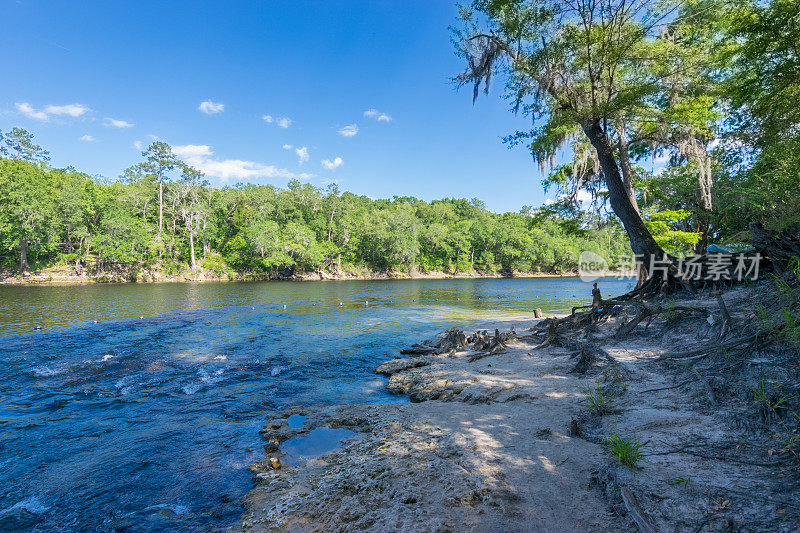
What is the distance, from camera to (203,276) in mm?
60875

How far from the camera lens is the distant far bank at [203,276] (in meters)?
47.6

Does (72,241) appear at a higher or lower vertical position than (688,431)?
higher

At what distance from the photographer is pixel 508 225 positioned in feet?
289

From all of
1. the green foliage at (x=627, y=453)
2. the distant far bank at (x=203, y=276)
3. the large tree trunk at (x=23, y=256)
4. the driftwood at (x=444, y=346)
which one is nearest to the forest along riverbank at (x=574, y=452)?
the green foliage at (x=627, y=453)

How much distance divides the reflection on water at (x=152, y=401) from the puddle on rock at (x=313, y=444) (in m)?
0.60

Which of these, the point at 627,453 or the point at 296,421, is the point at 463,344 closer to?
the point at 296,421

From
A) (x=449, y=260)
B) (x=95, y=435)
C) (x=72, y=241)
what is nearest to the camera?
(x=95, y=435)

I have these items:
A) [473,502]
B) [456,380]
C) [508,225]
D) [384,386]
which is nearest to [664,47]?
[456,380]

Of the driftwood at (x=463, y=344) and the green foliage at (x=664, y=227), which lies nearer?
the driftwood at (x=463, y=344)

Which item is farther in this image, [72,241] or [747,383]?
[72,241]

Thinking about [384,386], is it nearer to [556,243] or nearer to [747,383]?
[747,383]

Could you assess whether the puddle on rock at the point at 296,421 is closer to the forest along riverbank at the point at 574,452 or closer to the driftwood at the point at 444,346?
the forest along riverbank at the point at 574,452

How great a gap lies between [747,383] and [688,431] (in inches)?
51.8

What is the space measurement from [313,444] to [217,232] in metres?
73.1
